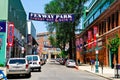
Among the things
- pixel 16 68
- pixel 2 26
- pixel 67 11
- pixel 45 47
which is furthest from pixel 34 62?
pixel 45 47

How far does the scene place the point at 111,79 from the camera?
28.5 meters

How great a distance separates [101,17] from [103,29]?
212 cm

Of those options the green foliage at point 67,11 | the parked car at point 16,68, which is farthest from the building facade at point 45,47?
the parked car at point 16,68

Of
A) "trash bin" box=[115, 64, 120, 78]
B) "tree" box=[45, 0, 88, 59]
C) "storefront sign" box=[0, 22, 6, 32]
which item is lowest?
"trash bin" box=[115, 64, 120, 78]

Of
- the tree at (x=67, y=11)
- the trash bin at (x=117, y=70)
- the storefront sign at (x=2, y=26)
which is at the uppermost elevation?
the tree at (x=67, y=11)

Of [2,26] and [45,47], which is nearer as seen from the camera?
[2,26]

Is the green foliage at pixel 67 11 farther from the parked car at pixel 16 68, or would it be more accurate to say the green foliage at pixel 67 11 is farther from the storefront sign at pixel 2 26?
the parked car at pixel 16 68

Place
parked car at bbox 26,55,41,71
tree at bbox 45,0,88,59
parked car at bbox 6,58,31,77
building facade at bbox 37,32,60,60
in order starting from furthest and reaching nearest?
building facade at bbox 37,32,60,60, tree at bbox 45,0,88,59, parked car at bbox 26,55,41,71, parked car at bbox 6,58,31,77

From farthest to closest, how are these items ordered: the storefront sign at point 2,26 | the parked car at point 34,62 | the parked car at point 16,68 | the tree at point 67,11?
1. the tree at point 67,11
2. the storefront sign at point 2,26
3. the parked car at point 34,62
4. the parked car at point 16,68

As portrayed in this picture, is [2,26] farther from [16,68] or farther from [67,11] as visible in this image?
[16,68]

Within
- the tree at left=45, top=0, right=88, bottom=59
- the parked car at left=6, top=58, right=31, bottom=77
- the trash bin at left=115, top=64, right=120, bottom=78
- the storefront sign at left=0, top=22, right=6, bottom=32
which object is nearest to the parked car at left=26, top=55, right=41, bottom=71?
the parked car at left=6, top=58, right=31, bottom=77

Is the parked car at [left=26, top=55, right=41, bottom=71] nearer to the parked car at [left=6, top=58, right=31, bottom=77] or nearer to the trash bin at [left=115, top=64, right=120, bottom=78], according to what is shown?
the parked car at [left=6, top=58, right=31, bottom=77]

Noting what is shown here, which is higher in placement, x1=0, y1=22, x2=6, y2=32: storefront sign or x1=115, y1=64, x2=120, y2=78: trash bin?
x1=0, y1=22, x2=6, y2=32: storefront sign

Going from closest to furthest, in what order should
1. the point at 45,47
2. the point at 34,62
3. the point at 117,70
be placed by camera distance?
the point at 117,70, the point at 34,62, the point at 45,47
